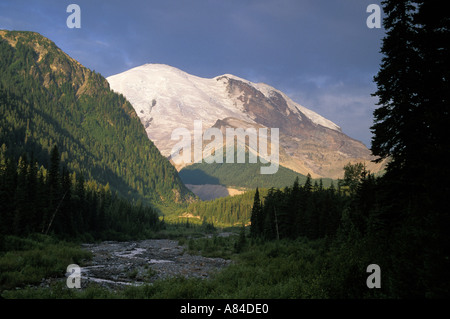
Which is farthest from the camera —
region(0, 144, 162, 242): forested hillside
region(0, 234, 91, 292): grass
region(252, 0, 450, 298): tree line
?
region(0, 144, 162, 242): forested hillside

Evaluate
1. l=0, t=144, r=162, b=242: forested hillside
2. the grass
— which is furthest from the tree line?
l=0, t=144, r=162, b=242: forested hillside

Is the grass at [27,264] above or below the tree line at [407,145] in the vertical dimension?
below

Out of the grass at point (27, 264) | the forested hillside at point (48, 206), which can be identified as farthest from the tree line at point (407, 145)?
the forested hillside at point (48, 206)

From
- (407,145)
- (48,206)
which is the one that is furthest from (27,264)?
(48,206)

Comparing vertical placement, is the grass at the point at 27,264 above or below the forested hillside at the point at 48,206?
below

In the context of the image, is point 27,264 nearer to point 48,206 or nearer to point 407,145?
point 407,145

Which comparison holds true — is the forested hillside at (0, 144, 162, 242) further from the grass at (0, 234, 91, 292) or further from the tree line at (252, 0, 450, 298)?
the tree line at (252, 0, 450, 298)

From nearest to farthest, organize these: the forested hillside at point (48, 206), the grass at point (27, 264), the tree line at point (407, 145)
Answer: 1. the tree line at point (407, 145)
2. the grass at point (27, 264)
3. the forested hillside at point (48, 206)

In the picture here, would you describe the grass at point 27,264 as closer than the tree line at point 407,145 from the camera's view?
No

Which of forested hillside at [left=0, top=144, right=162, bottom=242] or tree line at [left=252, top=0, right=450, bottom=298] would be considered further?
forested hillside at [left=0, top=144, right=162, bottom=242]

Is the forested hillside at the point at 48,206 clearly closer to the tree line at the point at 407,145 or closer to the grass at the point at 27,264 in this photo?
the grass at the point at 27,264

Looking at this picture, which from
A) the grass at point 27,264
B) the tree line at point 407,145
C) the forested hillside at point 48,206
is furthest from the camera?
the forested hillside at point 48,206

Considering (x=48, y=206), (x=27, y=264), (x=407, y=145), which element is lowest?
(x=27, y=264)
